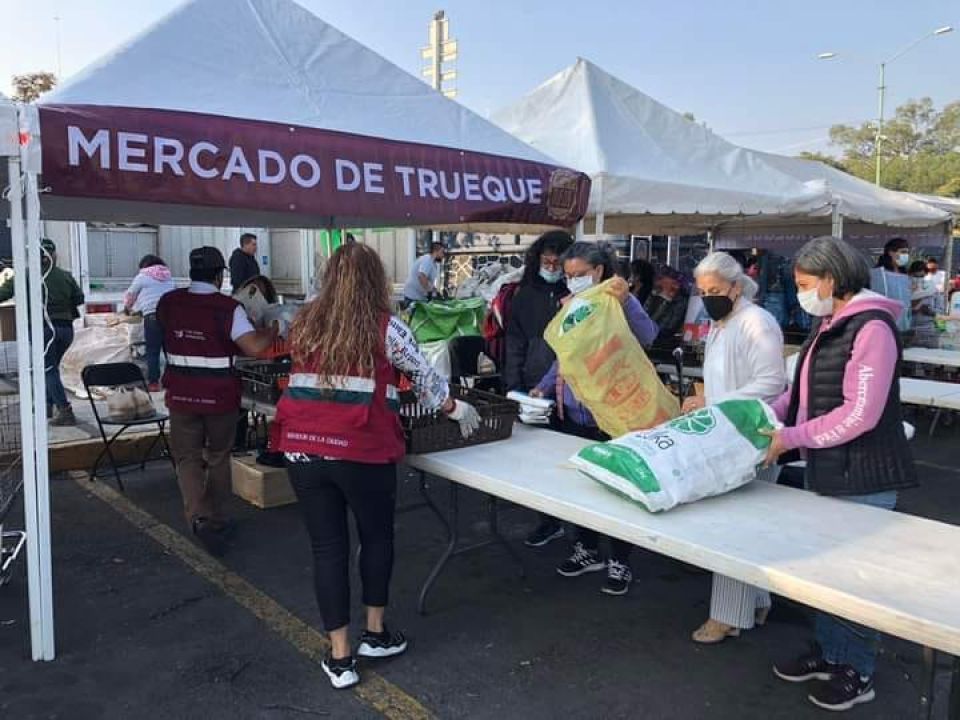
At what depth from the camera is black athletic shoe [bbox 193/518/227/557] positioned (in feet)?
14.0

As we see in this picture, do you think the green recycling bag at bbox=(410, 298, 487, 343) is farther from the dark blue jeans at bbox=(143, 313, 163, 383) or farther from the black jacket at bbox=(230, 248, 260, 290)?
the dark blue jeans at bbox=(143, 313, 163, 383)

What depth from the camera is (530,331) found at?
408cm

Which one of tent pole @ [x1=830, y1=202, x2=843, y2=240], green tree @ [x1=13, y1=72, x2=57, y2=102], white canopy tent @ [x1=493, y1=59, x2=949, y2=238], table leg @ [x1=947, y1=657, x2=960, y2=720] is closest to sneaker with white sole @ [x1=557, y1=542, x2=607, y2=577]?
table leg @ [x1=947, y1=657, x2=960, y2=720]

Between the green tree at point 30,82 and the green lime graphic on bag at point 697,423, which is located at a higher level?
the green tree at point 30,82

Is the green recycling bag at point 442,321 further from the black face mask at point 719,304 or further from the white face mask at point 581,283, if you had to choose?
the black face mask at point 719,304

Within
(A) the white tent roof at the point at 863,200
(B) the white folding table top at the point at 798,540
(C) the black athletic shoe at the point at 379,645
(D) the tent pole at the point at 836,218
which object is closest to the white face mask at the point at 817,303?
(B) the white folding table top at the point at 798,540

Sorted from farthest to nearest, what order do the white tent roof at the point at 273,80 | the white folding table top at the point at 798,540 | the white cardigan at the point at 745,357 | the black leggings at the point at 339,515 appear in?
the white tent roof at the point at 273,80, the white cardigan at the point at 745,357, the black leggings at the point at 339,515, the white folding table top at the point at 798,540

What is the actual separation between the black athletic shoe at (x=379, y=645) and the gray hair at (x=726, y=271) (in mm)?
1921

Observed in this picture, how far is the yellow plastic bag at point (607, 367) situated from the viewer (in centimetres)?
312

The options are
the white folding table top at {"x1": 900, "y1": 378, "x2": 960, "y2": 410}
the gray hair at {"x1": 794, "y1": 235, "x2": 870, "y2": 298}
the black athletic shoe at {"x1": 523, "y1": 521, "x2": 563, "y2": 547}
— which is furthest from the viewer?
the white folding table top at {"x1": 900, "y1": 378, "x2": 960, "y2": 410}

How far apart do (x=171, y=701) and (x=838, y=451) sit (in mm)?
2498

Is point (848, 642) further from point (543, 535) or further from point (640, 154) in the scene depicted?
point (640, 154)

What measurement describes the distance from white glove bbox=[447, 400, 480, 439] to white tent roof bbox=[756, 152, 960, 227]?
615cm

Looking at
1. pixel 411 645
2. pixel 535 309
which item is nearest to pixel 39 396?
pixel 411 645
